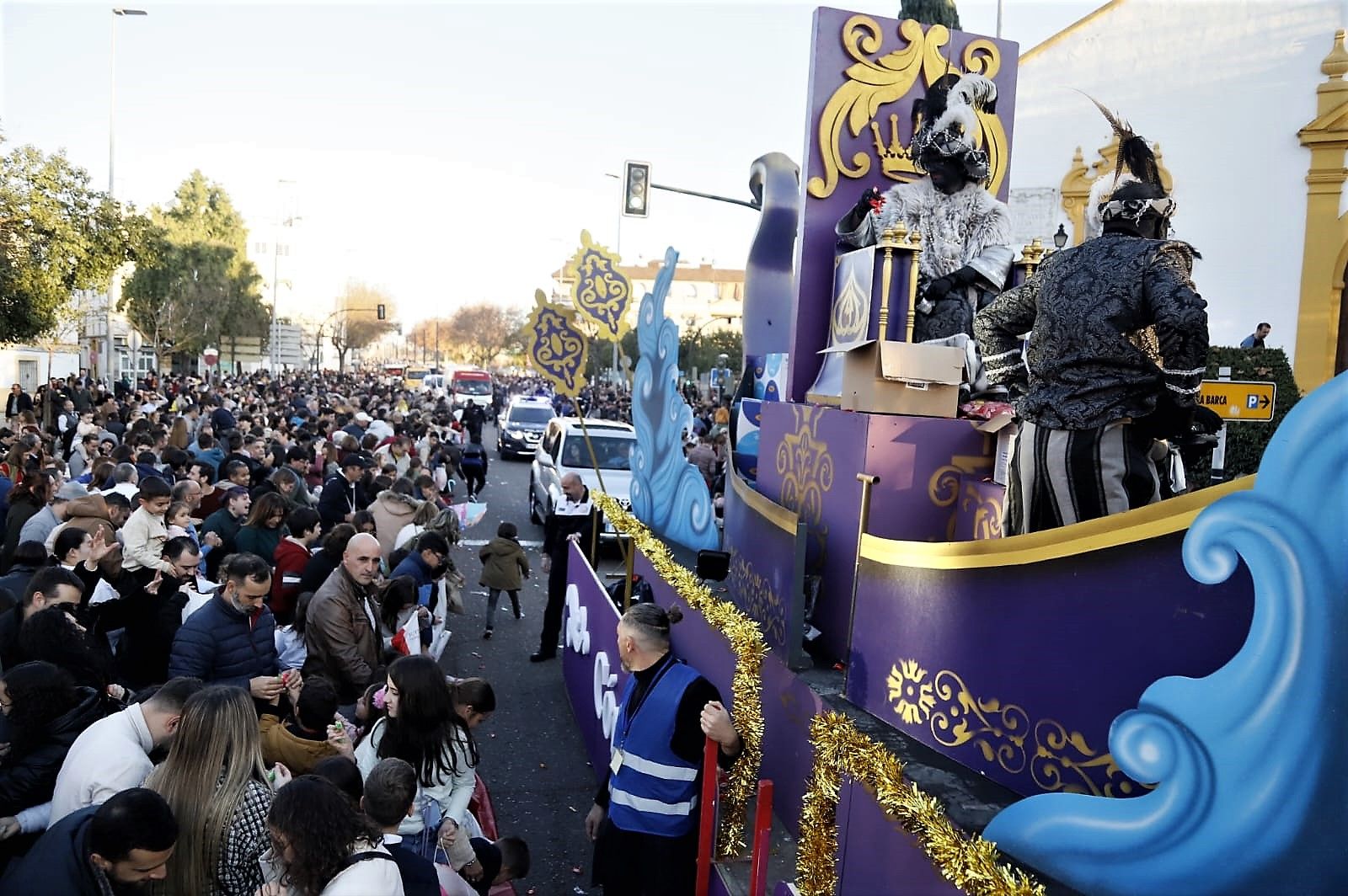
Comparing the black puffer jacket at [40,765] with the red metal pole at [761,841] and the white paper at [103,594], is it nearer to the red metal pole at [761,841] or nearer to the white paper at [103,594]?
the white paper at [103,594]

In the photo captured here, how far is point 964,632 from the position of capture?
2795mm

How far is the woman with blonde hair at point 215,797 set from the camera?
3.03 m

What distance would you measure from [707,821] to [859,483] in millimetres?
1537

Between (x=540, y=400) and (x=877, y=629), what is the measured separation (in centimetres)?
2625

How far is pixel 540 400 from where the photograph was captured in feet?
95.2

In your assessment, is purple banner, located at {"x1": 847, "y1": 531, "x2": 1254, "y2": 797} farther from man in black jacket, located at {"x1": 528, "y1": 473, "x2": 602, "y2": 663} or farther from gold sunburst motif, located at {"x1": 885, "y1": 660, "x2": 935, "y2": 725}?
man in black jacket, located at {"x1": 528, "y1": 473, "x2": 602, "y2": 663}

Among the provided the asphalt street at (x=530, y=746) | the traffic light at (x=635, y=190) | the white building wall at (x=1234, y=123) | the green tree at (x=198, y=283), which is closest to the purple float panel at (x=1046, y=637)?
the asphalt street at (x=530, y=746)

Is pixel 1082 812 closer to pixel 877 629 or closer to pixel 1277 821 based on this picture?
pixel 1277 821

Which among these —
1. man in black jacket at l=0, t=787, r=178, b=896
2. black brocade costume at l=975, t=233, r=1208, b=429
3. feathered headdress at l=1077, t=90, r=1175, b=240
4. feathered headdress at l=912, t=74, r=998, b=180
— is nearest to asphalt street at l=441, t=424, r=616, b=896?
man in black jacket at l=0, t=787, r=178, b=896

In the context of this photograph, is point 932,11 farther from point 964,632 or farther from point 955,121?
point 964,632

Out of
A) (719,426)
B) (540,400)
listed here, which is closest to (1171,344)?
(719,426)

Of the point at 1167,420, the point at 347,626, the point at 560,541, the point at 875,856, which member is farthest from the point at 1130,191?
the point at 560,541

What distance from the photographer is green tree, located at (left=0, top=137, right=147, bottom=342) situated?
14.9 m

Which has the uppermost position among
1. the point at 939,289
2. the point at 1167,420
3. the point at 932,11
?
the point at 932,11
